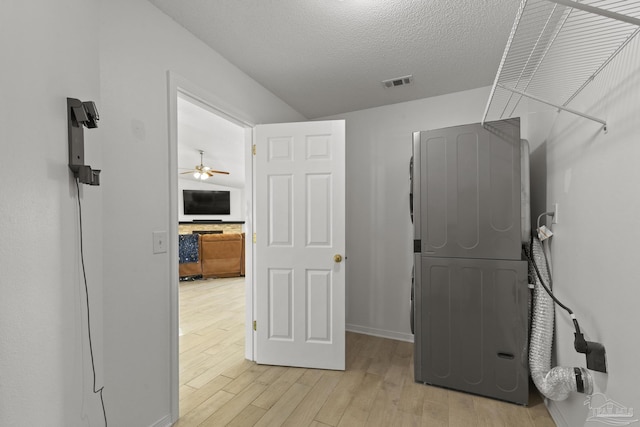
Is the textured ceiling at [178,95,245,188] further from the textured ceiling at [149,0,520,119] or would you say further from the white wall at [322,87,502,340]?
the white wall at [322,87,502,340]

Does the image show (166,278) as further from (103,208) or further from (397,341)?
(397,341)

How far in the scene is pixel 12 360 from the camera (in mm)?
752

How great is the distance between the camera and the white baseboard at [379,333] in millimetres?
2982

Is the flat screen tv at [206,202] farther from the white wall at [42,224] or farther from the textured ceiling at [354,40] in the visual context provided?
the white wall at [42,224]

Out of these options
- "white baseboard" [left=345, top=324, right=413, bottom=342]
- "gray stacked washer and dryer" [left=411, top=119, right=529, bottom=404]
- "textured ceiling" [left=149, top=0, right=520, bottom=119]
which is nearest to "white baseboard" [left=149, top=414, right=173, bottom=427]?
"gray stacked washer and dryer" [left=411, top=119, right=529, bottom=404]

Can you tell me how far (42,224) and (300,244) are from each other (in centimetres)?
172

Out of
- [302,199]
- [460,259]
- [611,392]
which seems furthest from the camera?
[302,199]

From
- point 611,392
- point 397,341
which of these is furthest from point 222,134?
point 611,392

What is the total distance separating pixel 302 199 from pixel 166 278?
1.15m

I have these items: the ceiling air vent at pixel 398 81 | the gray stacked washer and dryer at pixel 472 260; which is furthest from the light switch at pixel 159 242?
the ceiling air vent at pixel 398 81

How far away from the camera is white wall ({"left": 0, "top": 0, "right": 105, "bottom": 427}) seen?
0.75 m

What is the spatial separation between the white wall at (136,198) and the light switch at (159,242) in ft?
0.08

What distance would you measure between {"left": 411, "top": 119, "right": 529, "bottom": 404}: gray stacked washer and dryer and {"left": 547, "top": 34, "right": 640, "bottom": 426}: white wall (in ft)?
0.74

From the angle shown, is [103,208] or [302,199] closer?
[103,208]
